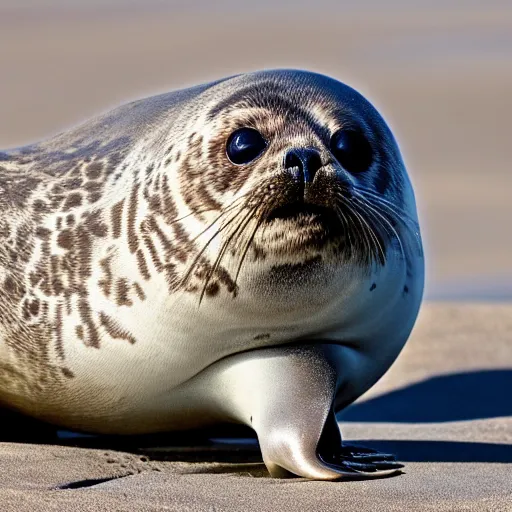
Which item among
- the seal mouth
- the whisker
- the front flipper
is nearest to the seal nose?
the seal mouth

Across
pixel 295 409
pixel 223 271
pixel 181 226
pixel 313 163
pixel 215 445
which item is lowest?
pixel 215 445

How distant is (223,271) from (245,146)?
53 cm

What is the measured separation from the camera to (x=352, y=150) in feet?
21.9

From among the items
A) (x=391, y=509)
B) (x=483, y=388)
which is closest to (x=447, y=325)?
(x=483, y=388)

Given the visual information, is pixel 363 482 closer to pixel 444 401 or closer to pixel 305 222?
pixel 305 222

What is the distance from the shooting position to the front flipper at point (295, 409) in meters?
6.36

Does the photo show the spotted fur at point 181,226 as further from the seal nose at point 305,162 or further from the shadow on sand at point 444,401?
the shadow on sand at point 444,401

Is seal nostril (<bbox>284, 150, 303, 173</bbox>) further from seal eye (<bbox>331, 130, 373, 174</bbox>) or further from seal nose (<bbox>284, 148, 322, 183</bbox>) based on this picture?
seal eye (<bbox>331, 130, 373, 174</bbox>)

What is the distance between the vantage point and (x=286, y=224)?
6.36m

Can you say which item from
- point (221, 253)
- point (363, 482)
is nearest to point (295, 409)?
point (363, 482)

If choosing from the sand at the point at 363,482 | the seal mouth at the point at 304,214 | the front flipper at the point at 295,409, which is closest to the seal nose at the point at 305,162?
the seal mouth at the point at 304,214

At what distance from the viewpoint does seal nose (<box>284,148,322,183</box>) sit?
626cm

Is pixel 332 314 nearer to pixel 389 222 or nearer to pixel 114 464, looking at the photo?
pixel 389 222

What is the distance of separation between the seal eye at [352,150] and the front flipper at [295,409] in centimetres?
81
